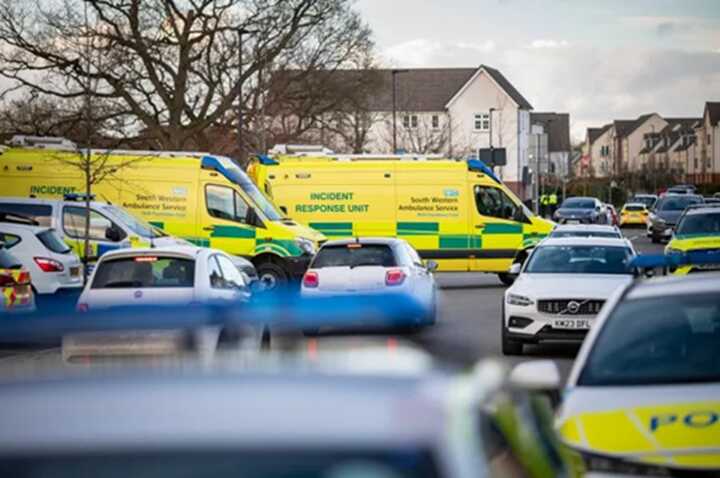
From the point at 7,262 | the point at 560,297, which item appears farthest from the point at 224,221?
the point at 560,297

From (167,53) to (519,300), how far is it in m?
29.8

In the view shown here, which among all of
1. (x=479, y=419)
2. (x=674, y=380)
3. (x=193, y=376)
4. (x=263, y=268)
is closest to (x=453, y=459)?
(x=479, y=419)

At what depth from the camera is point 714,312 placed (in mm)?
8164

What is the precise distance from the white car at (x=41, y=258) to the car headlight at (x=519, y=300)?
6.88 metres

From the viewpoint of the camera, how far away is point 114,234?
25.3 metres

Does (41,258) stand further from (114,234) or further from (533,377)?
(533,377)

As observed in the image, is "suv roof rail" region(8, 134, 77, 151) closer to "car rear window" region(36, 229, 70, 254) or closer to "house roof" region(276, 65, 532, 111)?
"car rear window" region(36, 229, 70, 254)

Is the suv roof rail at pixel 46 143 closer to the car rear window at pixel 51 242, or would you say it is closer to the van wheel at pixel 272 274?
the van wheel at pixel 272 274

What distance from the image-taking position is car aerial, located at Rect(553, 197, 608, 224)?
202ft

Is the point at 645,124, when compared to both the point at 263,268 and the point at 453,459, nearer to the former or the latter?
the point at 263,268

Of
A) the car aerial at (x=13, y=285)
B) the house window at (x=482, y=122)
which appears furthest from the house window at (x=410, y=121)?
the car aerial at (x=13, y=285)

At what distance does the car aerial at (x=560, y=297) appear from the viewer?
1688 centimetres

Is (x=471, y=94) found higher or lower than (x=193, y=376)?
higher

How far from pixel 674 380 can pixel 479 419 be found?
5.01 meters
